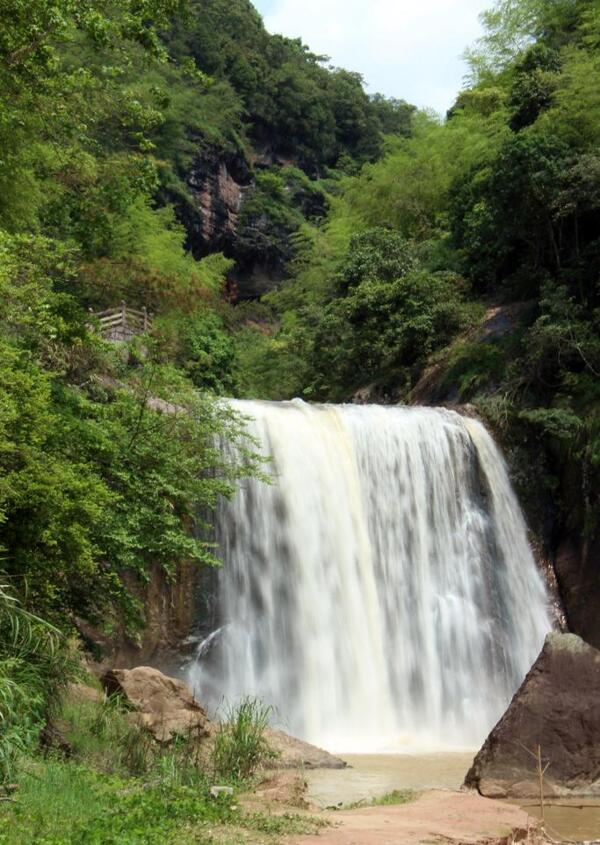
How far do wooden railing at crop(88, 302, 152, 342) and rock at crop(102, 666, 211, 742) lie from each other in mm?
15252

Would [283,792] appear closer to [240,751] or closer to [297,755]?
[240,751]

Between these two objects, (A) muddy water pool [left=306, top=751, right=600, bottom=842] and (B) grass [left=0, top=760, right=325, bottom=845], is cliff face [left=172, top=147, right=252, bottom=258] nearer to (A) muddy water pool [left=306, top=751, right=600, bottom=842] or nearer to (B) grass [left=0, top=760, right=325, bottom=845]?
(A) muddy water pool [left=306, top=751, right=600, bottom=842]

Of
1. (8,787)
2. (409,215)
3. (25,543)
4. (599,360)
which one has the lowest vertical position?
(8,787)

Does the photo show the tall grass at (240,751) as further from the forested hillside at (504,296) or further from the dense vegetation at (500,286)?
the dense vegetation at (500,286)

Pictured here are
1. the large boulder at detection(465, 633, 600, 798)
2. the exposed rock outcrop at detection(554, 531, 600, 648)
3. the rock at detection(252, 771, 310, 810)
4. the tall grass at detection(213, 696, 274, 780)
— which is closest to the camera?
the rock at detection(252, 771, 310, 810)

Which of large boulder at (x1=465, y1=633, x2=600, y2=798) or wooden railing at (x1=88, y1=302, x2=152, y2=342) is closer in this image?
large boulder at (x1=465, y1=633, x2=600, y2=798)

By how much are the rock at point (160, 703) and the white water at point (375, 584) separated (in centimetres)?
354

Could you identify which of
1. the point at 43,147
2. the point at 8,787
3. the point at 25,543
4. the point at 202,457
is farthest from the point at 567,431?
the point at 8,787

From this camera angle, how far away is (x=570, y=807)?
872 cm

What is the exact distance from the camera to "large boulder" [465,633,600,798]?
30.1ft

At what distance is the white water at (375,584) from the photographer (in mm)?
14805

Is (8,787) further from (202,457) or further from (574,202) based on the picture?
(574,202)

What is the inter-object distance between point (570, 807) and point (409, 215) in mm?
27835

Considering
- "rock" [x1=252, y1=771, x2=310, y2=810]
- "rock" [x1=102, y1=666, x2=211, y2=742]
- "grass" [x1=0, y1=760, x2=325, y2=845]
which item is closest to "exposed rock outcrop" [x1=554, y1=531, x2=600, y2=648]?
"rock" [x1=102, y1=666, x2=211, y2=742]
